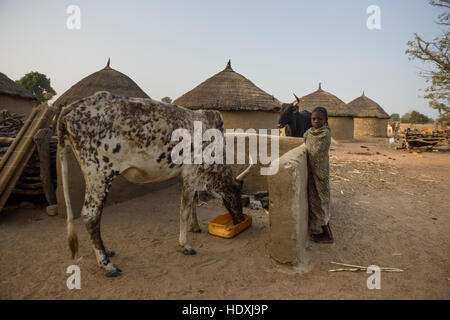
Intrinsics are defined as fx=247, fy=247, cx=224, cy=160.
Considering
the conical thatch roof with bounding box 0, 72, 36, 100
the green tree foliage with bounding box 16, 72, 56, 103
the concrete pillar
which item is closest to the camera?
the concrete pillar

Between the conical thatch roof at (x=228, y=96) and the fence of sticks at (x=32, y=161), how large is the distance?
604 cm

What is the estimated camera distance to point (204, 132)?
3156 millimetres

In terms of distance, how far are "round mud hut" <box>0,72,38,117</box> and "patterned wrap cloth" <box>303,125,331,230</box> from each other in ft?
48.0

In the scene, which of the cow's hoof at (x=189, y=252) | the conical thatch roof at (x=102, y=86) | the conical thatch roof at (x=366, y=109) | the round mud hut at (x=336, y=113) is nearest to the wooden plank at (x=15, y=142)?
the cow's hoof at (x=189, y=252)

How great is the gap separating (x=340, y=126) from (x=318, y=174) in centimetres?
1762

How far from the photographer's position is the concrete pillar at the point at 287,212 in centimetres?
261

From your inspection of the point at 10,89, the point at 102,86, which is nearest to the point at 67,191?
the point at 102,86

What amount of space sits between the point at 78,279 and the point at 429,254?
3976mm

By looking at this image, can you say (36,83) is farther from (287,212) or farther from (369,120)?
(369,120)

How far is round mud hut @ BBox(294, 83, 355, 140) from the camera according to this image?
1848 centimetres

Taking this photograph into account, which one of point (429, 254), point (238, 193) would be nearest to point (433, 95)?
point (429, 254)

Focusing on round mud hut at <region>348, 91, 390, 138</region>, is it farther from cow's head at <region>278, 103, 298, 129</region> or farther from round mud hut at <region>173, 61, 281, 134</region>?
cow's head at <region>278, 103, 298, 129</region>

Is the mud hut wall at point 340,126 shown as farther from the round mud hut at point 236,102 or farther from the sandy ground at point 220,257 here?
the sandy ground at point 220,257

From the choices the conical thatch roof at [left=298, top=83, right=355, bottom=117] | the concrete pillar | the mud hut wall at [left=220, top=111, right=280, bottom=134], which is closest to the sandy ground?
the concrete pillar
